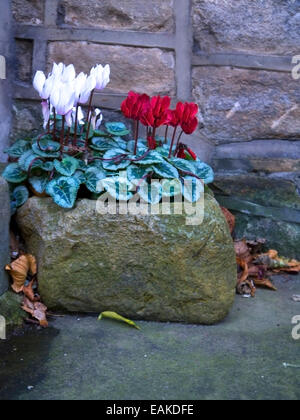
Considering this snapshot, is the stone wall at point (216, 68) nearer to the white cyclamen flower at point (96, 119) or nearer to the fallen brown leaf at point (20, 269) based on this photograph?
the white cyclamen flower at point (96, 119)

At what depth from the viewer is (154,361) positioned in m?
1.80

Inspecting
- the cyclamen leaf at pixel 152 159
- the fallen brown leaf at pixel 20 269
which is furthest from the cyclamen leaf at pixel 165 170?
the fallen brown leaf at pixel 20 269

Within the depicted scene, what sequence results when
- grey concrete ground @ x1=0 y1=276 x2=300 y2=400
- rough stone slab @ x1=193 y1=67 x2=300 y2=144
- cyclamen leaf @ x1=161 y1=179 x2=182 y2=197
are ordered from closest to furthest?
grey concrete ground @ x1=0 y1=276 x2=300 y2=400 < cyclamen leaf @ x1=161 y1=179 x2=182 y2=197 < rough stone slab @ x1=193 y1=67 x2=300 y2=144

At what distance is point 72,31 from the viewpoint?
2.56m

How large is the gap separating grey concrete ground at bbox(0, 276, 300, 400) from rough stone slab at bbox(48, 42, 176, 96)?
3.89 feet

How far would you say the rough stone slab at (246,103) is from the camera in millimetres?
2643

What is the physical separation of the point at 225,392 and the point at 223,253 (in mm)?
610

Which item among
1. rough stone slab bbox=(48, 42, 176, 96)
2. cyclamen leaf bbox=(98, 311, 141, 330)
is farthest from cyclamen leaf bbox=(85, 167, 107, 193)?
rough stone slab bbox=(48, 42, 176, 96)

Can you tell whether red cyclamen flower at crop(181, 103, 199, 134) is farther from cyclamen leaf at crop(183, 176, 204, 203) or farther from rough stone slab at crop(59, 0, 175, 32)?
rough stone slab at crop(59, 0, 175, 32)

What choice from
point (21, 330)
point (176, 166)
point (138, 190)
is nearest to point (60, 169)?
point (138, 190)

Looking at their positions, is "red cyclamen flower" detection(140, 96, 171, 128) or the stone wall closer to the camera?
"red cyclamen flower" detection(140, 96, 171, 128)

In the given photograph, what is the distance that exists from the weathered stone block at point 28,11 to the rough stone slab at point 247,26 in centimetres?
76

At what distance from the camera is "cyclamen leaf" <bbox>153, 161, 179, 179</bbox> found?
2.16 meters
